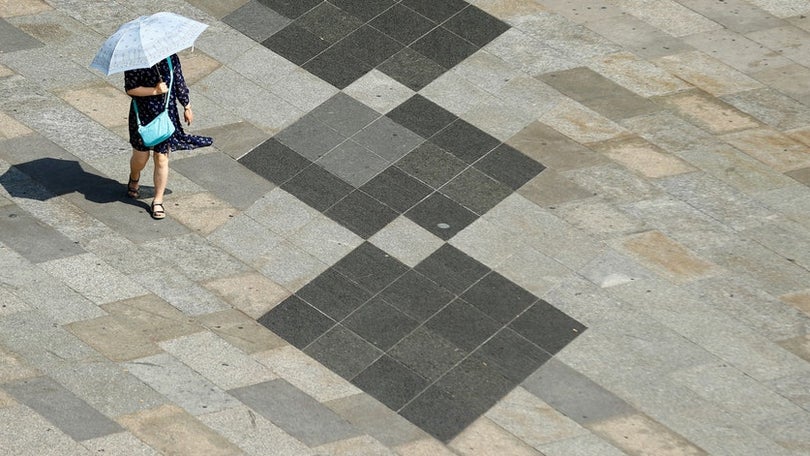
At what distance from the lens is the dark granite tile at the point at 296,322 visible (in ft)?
39.7

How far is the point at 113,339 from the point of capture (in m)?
11.7

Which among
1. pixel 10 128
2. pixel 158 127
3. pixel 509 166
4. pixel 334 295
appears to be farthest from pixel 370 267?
pixel 10 128

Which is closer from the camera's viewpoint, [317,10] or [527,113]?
[527,113]

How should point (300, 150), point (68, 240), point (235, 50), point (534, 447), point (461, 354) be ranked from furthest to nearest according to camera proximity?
point (235, 50), point (300, 150), point (68, 240), point (461, 354), point (534, 447)

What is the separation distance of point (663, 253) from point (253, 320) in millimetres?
4024

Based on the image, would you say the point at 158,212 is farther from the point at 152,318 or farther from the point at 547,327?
the point at 547,327

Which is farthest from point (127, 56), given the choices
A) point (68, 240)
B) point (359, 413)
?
point (359, 413)

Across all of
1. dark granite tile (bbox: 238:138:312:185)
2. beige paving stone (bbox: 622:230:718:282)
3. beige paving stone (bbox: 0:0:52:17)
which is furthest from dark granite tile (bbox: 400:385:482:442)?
beige paving stone (bbox: 0:0:52:17)

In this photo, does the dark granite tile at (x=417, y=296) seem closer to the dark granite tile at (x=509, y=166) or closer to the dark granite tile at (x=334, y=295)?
the dark granite tile at (x=334, y=295)

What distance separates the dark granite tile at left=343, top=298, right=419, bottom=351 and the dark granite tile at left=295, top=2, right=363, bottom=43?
4.51m

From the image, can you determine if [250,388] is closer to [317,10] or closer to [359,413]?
[359,413]

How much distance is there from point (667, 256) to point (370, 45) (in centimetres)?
462

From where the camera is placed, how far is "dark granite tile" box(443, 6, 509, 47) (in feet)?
52.5

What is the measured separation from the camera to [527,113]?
14883mm
